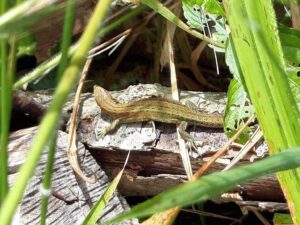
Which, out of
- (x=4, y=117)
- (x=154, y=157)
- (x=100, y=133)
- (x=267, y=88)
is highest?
(x=4, y=117)

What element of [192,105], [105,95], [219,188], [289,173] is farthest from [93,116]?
[219,188]

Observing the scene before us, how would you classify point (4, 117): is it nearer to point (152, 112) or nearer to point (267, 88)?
point (267, 88)

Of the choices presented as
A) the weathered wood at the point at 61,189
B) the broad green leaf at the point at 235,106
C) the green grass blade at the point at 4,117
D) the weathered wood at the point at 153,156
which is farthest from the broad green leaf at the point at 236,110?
the green grass blade at the point at 4,117

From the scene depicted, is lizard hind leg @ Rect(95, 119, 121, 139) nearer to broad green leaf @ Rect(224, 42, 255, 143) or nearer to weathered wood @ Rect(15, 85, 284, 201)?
weathered wood @ Rect(15, 85, 284, 201)

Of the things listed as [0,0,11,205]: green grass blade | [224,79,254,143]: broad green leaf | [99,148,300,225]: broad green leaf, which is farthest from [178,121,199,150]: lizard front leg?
[99,148,300,225]: broad green leaf

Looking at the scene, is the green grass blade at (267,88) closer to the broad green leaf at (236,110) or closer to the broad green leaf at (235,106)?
the broad green leaf at (235,106)

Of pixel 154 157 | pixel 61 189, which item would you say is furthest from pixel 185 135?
pixel 61 189

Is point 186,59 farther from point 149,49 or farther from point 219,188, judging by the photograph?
point 219,188
